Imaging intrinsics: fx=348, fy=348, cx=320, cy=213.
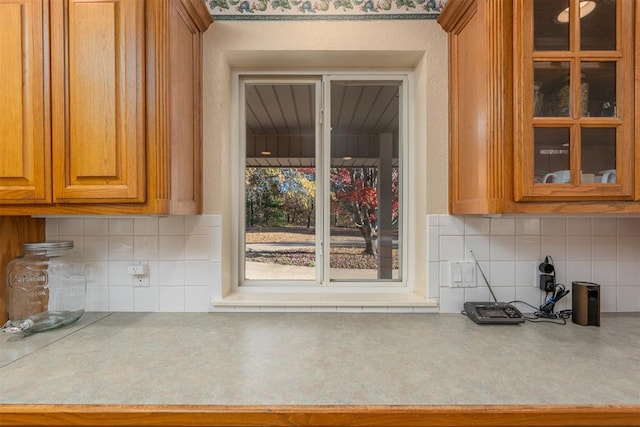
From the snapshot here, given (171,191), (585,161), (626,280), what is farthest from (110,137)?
(626,280)

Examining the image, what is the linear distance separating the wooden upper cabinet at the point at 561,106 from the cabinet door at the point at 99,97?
1.21 meters

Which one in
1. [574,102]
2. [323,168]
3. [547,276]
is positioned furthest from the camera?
[323,168]

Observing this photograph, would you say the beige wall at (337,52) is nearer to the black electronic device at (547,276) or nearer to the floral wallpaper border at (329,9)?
the floral wallpaper border at (329,9)

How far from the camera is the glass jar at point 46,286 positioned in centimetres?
137

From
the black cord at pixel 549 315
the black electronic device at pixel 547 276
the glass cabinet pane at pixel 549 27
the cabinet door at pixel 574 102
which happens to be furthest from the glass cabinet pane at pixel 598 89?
the black cord at pixel 549 315

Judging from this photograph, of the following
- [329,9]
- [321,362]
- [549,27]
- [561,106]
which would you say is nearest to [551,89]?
[561,106]

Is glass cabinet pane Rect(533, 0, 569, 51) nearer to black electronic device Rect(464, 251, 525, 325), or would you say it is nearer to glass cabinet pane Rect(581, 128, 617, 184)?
glass cabinet pane Rect(581, 128, 617, 184)

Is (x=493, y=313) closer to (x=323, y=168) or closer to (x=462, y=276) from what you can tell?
(x=462, y=276)

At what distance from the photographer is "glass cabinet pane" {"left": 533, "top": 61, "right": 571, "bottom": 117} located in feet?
3.89

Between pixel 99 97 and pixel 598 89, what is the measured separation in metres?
1.72

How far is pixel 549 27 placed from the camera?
119 cm

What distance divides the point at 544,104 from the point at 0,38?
1888 mm

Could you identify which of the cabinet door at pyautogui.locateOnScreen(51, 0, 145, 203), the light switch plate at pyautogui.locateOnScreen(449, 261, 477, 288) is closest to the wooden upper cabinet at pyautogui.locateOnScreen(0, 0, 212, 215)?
the cabinet door at pyautogui.locateOnScreen(51, 0, 145, 203)

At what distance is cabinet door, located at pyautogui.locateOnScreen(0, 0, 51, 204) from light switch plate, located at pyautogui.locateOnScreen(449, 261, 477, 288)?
1.63 m
